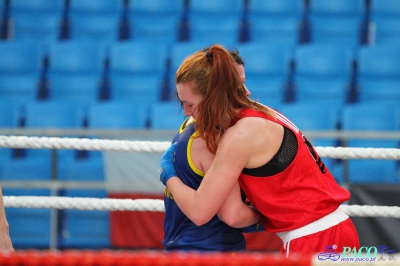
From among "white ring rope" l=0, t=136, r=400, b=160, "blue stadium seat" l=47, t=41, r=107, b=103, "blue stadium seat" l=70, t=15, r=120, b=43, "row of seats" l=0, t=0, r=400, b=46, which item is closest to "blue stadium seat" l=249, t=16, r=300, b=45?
"row of seats" l=0, t=0, r=400, b=46

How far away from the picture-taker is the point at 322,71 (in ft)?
16.7

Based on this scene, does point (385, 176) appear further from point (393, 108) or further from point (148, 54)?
point (148, 54)

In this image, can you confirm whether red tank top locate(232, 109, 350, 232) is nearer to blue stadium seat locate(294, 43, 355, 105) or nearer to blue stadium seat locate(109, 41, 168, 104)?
blue stadium seat locate(294, 43, 355, 105)

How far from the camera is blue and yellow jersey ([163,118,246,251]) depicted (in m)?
1.77

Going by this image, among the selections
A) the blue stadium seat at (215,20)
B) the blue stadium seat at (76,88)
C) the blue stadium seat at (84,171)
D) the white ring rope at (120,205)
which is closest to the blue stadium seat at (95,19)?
the blue stadium seat at (76,88)

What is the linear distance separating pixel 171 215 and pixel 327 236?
53 centimetres

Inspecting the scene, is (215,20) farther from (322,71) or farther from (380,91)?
(380,91)

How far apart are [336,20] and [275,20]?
633 mm

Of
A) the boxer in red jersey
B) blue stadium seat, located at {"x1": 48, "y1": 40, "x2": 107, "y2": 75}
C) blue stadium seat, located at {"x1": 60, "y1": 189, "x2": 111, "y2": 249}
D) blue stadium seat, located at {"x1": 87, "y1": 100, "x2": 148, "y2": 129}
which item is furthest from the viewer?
blue stadium seat, located at {"x1": 48, "y1": 40, "x2": 107, "y2": 75}

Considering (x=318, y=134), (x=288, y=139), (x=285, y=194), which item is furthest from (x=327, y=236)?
(x=318, y=134)

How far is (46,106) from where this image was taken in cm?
466

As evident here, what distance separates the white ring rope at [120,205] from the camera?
235 centimetres

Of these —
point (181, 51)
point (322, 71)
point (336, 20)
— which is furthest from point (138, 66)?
point (336, 20)

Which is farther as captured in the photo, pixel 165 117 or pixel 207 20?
pixel 207 20
